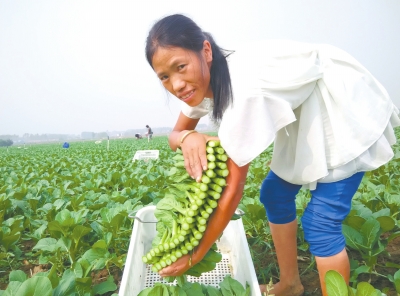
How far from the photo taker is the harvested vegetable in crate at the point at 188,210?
1.29 m

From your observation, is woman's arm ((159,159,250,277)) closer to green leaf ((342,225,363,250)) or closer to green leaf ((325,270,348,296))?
green leaf ((325,270,348,296))

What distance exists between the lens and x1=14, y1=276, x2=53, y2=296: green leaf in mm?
1554

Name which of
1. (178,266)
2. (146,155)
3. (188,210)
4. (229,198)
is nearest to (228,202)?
(229,198)

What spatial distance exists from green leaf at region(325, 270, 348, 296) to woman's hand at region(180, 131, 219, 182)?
74cm

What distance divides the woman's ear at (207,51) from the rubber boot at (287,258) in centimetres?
118

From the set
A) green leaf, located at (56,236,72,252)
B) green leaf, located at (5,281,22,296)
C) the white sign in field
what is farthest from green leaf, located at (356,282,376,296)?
the white sign in field

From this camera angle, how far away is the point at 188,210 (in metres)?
1.36

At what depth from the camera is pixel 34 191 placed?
181 inches

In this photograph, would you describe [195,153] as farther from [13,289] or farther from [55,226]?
[55,226]

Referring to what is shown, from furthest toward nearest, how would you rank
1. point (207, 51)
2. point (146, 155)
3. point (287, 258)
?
point (146, 155) → point (287, 258) → point (207, 51)

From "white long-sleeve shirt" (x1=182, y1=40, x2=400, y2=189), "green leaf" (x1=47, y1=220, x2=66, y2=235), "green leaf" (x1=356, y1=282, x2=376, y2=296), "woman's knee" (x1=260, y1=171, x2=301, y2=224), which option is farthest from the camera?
"green leaf" (x1=47, y1=220, x2=66, y2=235)

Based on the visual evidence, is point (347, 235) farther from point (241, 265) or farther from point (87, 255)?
A: point (87, 255)

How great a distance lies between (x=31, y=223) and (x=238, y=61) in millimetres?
2753

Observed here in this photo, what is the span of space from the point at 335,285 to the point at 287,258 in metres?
0.69
